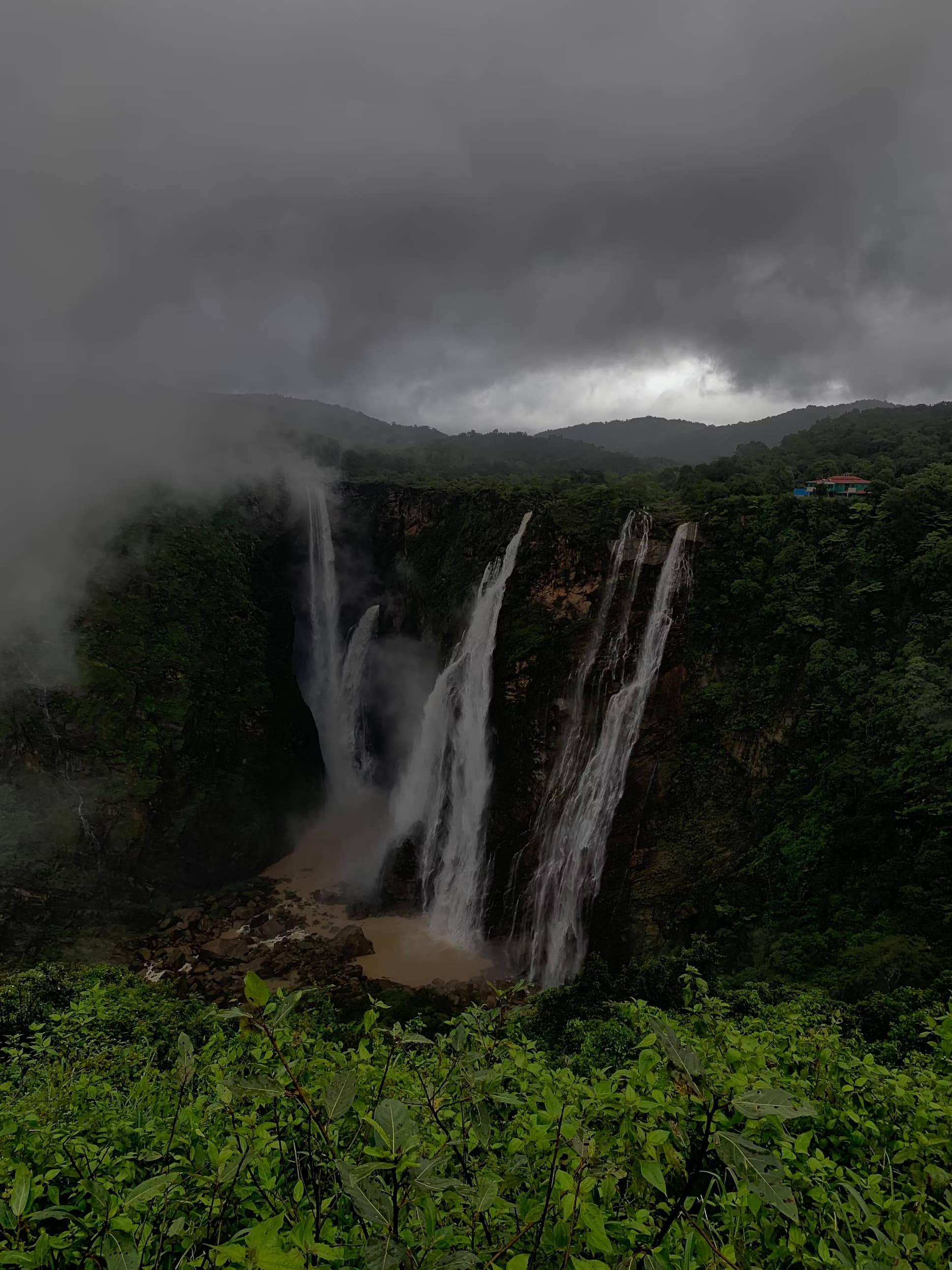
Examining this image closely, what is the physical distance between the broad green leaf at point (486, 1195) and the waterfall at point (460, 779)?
21104 mm

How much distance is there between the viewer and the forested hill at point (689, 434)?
99000 mm

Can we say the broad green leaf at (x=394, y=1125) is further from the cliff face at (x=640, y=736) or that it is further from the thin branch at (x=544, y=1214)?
the cliff face at (x=640, y=736)

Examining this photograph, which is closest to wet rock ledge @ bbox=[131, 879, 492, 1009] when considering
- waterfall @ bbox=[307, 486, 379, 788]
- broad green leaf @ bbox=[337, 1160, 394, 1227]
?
waterfall @ bbox=[307, 486, 379, 788]

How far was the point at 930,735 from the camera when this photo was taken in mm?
14758

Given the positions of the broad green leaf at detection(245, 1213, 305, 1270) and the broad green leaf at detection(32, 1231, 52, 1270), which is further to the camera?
the broad green leaf at detection(32, 1231, 52, 1270)

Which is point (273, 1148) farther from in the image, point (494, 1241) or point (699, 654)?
point (699, 654)

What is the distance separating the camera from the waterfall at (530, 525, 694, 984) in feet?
62.0

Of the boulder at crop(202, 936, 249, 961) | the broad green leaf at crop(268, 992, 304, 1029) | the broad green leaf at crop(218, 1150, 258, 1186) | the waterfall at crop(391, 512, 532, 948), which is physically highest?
the broad green leaf at crop(268, 992, 304, 1029)

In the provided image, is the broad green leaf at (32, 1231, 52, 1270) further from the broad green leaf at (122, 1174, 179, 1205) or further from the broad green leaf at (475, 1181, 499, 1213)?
the broad green leaf at (475, 1181, 499, 1213)

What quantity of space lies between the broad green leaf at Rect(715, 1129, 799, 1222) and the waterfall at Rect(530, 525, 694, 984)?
1820 centimetres

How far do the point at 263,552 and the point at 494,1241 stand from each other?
34.8m

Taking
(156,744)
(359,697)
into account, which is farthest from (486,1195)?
(359,697)

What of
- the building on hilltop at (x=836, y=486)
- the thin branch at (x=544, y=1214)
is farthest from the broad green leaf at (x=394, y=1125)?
the building on hilltop at (x=836, y=486)

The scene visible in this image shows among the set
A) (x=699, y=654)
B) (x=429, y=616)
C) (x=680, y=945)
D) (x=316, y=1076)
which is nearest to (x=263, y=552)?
(x=429, y=616)
